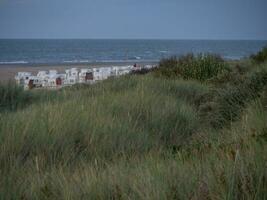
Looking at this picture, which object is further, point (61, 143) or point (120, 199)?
point (61, 143)

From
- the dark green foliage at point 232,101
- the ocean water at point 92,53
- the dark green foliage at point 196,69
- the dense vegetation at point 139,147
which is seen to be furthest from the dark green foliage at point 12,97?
the ocean water at point 92,53

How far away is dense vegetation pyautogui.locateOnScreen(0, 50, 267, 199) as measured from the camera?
3365 millimetres

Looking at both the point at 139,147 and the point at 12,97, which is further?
the point at 12,97

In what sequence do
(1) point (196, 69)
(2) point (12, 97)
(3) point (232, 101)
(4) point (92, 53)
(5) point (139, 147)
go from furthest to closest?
(4) point (92, 53) < (1) point (196, 69) < (2) point (12, 97) < (3) point (232, 101) < (5) point (139, 147)

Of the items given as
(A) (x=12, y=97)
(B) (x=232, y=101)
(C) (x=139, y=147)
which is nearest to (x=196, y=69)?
(A) (x=12, y=97)

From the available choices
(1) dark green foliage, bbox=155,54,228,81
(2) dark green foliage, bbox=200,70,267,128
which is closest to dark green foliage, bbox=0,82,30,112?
(2) dark green foliage, bbox=200,70,267,128

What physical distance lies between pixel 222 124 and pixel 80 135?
8.99ft

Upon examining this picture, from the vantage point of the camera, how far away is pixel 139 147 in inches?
234

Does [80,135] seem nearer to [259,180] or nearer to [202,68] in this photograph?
[259,180]

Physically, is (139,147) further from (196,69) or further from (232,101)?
(196,69)

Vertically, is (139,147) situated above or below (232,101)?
below

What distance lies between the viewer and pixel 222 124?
297 inches

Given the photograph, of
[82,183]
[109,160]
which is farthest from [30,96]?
[82,183]

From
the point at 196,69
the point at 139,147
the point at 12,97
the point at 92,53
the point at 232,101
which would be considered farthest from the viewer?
the point at 92,53
